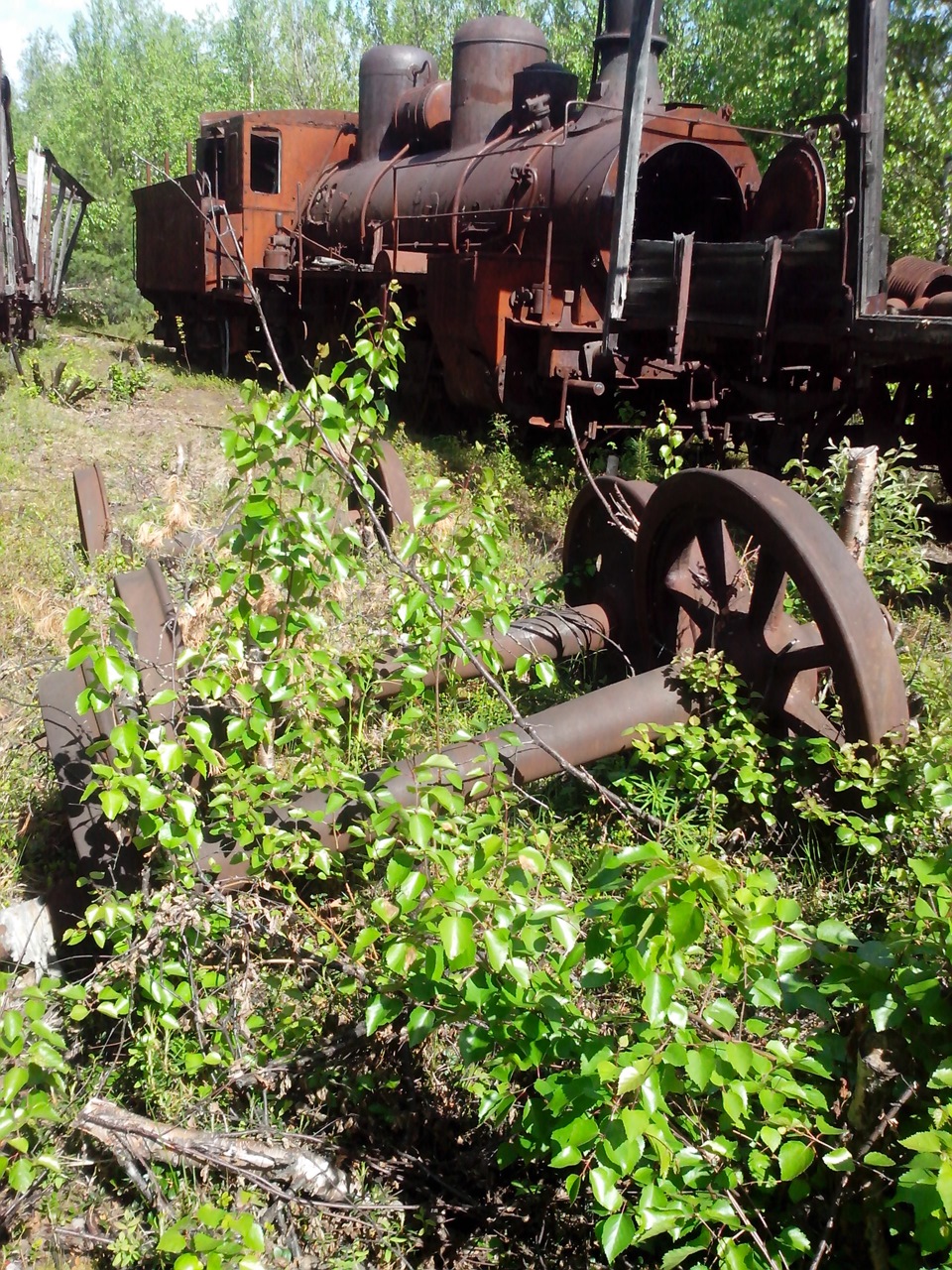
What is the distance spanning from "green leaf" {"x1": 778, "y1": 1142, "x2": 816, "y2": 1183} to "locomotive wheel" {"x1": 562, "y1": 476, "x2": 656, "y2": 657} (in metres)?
2.62

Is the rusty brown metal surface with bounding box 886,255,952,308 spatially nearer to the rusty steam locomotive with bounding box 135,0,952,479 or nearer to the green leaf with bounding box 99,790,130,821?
the rusty steam locomotive with bounding box 135,0,952,479

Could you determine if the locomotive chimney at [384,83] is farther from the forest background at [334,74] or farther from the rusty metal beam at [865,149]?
the rusty metal beam at [865,149]

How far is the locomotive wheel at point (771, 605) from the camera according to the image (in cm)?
305

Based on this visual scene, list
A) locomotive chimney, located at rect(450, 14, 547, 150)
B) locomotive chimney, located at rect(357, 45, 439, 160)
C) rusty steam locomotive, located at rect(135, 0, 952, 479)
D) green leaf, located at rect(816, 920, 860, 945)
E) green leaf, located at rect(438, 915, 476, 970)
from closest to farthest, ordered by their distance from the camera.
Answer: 1. green leaf, located at rect(438, 915, 476, 970)
2. green leaf, located at rect(816, 920, 860, 945)
3. rusty steam locomotive, located at rect(135, 0, 952, 479)
4. locomotive chimney, located at rect(450, 14, 547, 150)
5. locomotive chimney, located at rect(357, 45, 439, 160)

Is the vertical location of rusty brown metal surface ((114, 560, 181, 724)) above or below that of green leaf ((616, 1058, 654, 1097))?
above

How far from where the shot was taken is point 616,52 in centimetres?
859

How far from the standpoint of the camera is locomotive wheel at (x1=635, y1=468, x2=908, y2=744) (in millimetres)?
3053

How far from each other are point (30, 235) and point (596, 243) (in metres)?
9.90

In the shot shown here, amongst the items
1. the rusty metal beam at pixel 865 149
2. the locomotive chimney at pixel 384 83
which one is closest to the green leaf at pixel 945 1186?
the rusty metal beam at pixel 865 149

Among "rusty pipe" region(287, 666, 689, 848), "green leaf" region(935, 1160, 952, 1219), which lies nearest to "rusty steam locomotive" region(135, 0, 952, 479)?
"rusty pipe" region(287, 666, 689, 848)

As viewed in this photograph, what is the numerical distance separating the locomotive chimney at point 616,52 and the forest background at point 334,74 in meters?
1.33

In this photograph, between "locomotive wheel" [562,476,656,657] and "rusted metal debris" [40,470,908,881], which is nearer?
"rusted metal debris" [40,470,908,881]

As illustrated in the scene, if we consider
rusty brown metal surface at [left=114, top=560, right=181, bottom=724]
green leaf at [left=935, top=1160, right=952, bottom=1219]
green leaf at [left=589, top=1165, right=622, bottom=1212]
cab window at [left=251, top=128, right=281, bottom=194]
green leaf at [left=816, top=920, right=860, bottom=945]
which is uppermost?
cab window at [left=251, top=128, right=281, bottom=194]

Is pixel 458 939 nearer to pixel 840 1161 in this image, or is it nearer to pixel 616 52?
pixel 840 1161
